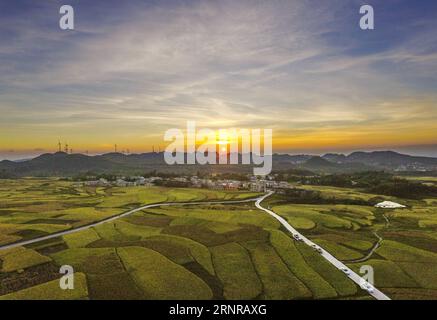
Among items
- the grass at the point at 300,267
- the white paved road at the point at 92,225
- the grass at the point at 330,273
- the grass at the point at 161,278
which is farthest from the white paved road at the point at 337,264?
the white paved road at the point at 92,225

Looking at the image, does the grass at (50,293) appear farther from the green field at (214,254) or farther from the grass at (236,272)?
the grass at (236,272)

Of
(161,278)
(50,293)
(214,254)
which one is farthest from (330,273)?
(50,293)

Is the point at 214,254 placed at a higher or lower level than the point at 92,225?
lower

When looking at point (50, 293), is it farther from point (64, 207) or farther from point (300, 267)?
point (64, 207)

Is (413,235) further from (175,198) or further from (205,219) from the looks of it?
(175,198)

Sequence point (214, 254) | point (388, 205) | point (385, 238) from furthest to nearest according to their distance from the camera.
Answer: point (388, 205), point (385, 238), point (214, 254)

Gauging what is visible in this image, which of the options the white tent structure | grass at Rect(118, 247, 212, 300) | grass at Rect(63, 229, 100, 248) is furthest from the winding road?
the white tent structure
